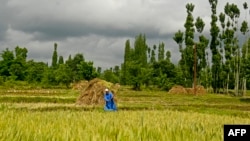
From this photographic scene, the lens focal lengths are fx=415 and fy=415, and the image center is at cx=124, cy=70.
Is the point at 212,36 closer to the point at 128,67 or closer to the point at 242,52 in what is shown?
the point at 242,52

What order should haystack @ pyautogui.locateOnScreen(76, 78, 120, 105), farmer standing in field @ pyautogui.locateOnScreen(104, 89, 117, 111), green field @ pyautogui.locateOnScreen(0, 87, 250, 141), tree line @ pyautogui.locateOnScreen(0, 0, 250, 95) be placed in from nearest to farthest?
green field @ pyautogui.locateOnScreen(0, 87, 250, 141)
farmer standing in field @ pyautogui.locateOnScreen(104, 89, 117, 111)
haystack @ pyautogui.locateOnScreen(76, 78, 120, 105)
tree line @ pyautogui.locateOnScreen(0, 0, 250, 95)

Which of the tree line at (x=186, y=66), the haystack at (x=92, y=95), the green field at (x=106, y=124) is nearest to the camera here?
the green field at (x=106, y=124)

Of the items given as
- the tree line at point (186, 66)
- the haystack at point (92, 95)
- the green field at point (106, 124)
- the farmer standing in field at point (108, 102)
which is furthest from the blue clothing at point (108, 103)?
the tree line at point (186, 66)

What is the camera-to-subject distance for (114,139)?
6.13 m

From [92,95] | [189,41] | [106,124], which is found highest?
[189,41]

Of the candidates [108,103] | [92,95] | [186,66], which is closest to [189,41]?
[186,66]

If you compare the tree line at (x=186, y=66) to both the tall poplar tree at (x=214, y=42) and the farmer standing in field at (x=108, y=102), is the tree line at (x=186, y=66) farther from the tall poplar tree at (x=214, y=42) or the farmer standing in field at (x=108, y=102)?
the farmer standing in field at (x=108, y=102)

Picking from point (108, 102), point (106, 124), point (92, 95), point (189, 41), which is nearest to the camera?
point (106, 124)

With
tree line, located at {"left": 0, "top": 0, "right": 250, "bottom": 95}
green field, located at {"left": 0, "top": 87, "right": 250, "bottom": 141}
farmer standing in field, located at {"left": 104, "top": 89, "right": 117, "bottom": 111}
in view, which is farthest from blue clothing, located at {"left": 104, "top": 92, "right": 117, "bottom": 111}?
tree line, located at {"left": 0, "top": 0, "right": 250, "bottom": 95}

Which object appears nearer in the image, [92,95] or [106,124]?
[106,124]

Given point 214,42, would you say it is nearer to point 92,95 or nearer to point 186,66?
point 186,66

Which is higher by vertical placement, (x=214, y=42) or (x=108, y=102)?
(x=214, y=42)

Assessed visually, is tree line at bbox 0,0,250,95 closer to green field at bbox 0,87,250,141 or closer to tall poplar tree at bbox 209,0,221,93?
tall poplar tree at bbox 209,0,221,93

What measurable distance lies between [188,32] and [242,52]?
1583 centimetres
